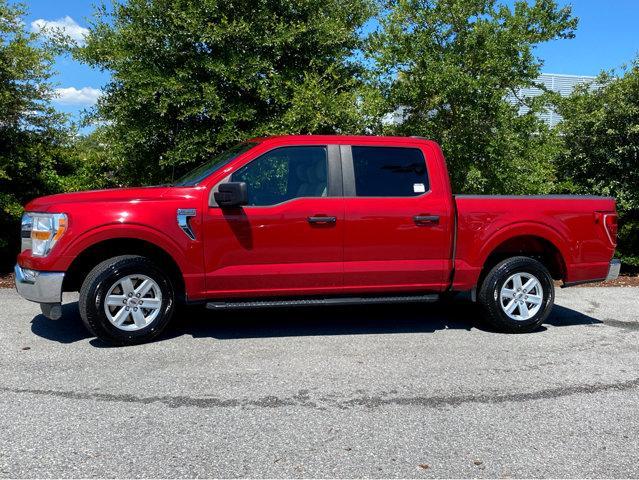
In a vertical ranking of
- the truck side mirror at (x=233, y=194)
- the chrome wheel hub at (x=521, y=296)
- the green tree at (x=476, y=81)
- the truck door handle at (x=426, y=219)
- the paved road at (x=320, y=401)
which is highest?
the green tree at (x=476, y=81)

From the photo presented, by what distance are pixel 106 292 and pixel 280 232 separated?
5.40 ft

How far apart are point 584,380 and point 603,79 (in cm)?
756

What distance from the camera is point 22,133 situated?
29.2ft

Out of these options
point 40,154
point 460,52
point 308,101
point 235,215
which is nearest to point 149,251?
point 235,215

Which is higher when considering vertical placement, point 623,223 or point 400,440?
point 623,223

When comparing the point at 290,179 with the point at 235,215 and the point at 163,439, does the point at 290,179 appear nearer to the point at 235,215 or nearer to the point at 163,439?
the point at 235,215

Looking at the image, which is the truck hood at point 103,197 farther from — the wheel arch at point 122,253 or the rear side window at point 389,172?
the rear side window at point 389,172

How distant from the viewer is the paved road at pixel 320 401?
3.16 m

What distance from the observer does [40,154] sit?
8.86m

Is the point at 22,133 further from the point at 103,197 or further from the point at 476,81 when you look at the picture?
the point at 476,81

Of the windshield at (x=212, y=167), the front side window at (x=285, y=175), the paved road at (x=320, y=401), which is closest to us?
the paved road at (x=320, y=401)

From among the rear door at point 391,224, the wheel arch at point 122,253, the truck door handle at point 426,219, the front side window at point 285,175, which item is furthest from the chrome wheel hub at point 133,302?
the truck door handle at point 426,219

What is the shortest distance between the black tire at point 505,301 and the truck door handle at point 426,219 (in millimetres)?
855

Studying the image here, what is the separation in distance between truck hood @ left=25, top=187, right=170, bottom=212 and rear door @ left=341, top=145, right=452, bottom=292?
5.99 ft
